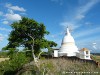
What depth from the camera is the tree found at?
25.3 meters

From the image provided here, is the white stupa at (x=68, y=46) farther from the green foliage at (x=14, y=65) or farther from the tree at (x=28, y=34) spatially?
the green foliage at (x=14, y=65)

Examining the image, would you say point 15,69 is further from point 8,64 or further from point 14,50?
point 14,50

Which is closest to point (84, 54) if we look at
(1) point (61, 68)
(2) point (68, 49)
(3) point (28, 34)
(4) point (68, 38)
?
(2) point (68, 49)

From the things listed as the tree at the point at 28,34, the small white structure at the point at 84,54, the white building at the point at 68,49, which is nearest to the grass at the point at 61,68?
the tree at the point at 28,34

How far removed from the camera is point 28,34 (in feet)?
83.4

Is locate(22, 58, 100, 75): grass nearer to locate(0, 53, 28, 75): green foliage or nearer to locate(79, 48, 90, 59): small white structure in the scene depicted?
locate(0, 53, 28, 75): green foliage

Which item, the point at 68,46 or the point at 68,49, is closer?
the point at 68,49

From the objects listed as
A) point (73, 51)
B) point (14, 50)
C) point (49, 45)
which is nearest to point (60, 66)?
point (14, 50)

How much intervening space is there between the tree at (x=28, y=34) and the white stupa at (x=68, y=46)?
29.6ft

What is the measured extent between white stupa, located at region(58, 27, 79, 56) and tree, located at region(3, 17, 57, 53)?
901cm

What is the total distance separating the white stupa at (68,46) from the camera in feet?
116

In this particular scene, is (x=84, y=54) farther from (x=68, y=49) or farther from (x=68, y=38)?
(x=68, y=38)

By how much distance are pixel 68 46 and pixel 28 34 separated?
12.0 m

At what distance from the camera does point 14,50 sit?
23938 millimetres
